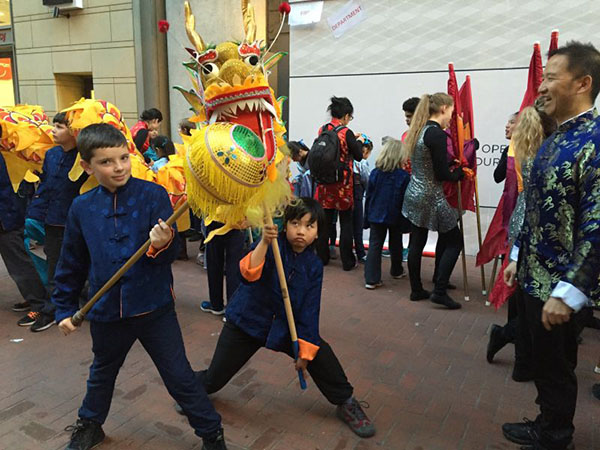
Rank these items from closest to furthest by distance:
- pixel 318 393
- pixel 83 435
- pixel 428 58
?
pixel 83 435 < pixel 318 393 < pixel 428 58

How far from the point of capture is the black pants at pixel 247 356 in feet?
9.46

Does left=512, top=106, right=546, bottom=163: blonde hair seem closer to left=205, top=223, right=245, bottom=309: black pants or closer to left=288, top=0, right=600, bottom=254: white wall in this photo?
left=205, top=223, right=245, bottom=309: black pants

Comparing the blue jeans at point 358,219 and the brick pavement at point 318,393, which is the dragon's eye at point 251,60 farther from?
the blue jeans at point 358,219

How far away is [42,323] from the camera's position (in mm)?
4430

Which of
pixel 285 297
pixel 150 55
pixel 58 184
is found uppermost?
pixel 150 55

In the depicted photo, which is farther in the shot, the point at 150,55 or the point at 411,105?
the point at 150,55

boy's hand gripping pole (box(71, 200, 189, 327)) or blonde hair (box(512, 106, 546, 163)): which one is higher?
blonde hair (box(512, 106, 546, 163))

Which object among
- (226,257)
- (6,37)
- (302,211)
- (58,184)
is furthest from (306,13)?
(6,37)

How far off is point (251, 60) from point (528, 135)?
1952 millimetres

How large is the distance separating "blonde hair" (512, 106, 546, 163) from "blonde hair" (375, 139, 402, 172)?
6.97 ft

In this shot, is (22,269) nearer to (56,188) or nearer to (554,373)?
(56,188)

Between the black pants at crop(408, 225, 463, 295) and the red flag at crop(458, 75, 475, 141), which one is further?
the red flag at crop(458, 75, 475, 141)

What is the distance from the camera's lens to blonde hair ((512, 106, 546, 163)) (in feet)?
11.0

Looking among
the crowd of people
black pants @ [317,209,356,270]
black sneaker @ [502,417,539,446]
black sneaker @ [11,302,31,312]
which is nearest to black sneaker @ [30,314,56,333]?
black sneaker @ [11,302,31,312]
